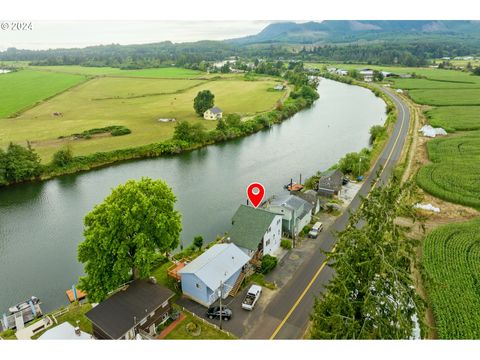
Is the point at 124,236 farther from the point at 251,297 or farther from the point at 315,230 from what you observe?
the point at 315,230

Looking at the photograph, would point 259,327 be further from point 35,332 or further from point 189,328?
point 35,332

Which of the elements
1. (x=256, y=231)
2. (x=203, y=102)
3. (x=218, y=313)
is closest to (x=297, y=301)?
(x=218, y=313)

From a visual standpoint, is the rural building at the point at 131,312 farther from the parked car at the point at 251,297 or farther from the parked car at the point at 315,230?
the parked car at the point at 315,230

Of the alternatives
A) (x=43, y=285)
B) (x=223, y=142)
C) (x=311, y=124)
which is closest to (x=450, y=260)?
(x=43, y=285)

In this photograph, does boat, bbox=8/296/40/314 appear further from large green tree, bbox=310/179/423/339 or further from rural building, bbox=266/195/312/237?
large green tree, bbox=310/179/423/339

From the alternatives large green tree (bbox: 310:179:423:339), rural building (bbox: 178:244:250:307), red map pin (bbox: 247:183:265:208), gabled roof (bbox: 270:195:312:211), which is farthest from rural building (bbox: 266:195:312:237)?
large green tree (bbox: 310:179:423:339)
